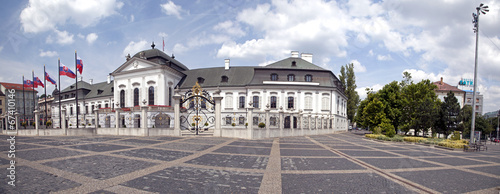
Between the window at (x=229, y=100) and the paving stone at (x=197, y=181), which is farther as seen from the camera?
the window at (x=229, y=100)

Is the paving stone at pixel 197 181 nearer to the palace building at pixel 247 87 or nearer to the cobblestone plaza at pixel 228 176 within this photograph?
the cobblestone plaza at pixel 228 176

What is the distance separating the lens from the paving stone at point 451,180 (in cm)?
574

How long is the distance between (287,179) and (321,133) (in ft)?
78.1

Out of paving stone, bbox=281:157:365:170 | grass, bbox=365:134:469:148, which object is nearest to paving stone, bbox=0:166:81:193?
paving stone, bbox=281:157:365:170

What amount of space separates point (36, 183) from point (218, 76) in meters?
33.9

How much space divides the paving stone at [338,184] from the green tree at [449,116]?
27474 mm

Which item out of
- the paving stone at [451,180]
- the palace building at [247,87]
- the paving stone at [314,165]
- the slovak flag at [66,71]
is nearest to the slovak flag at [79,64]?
the slovak flag at [66,71]

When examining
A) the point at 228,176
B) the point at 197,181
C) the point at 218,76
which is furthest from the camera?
the point at 218,76

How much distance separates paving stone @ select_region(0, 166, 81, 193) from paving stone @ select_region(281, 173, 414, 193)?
5497 mm

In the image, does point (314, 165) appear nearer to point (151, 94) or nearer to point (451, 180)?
point (451, 180)

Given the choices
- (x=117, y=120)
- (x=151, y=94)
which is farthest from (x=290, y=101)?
(x=117, y=120)

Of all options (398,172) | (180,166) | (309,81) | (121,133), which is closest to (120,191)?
(180,166)

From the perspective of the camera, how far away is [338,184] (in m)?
5.65

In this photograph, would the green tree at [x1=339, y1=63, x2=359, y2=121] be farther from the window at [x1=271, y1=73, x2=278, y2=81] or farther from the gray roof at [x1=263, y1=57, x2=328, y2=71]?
the window at [x1=271, y1=73, x2=278, y2=81]
